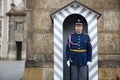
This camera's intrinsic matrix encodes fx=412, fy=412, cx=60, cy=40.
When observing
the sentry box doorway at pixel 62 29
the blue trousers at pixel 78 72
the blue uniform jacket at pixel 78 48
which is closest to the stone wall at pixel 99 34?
the sentry box doorway at pixel 62 29

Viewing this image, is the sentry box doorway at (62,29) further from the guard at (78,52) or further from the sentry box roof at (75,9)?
the guard at (78,52)

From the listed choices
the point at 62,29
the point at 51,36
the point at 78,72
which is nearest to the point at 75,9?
the point at 62,29

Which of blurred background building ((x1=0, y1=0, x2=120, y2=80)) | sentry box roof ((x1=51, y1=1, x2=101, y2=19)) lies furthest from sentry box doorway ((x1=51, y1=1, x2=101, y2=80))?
blurred background building ((x1=0, y1=0, x2=120, y2=80))

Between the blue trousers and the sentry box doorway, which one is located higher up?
the sentry box doorway

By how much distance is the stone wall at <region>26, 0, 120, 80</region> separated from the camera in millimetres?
11055

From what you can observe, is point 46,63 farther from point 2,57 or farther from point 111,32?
point 2,57

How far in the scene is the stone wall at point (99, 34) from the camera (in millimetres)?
11055

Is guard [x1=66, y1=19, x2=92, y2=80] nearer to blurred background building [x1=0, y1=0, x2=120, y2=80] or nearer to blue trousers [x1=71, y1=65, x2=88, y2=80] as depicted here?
blue trousers [x1=71, y1=65, x2=88, y2=80]

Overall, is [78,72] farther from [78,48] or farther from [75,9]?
[75,9]

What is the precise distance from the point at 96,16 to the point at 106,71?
5.29 feet

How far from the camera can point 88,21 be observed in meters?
10.4

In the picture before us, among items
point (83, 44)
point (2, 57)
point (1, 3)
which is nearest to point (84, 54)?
point (83, 44)

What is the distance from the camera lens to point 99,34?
1112 centimetres

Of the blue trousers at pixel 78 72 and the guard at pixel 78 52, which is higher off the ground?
the guard at pixel 78 52
